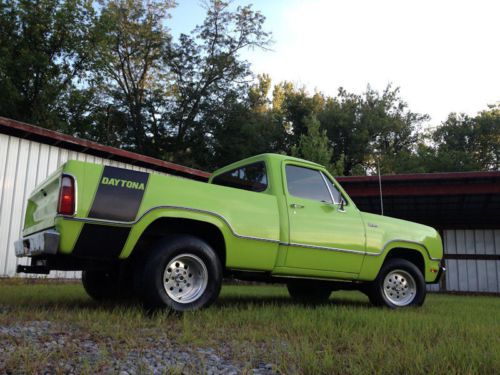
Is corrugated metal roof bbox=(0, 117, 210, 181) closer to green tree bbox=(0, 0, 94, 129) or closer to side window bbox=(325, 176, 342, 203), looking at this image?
side window bbox=(325, 176, 342, 203)

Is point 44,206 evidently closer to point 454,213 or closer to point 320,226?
point 320,226

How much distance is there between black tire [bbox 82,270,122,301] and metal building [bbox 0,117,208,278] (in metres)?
4.24

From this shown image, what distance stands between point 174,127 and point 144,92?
12.2 feet

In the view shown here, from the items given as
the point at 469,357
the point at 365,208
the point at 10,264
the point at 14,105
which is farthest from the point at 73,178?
the point at 14,105

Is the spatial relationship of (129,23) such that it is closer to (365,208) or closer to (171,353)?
(365,208)

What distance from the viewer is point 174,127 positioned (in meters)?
34.5

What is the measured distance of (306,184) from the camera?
604 cm

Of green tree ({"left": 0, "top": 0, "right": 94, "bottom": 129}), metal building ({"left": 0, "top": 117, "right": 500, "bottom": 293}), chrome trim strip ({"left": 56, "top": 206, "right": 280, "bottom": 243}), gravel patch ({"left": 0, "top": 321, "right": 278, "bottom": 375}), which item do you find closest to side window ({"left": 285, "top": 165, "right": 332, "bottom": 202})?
chrome trim strip ({"left": 56, "top": 206, "right": 280, "bottom": 243})

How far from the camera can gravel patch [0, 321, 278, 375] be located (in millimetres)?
2711

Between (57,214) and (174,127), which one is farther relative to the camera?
(174,127)

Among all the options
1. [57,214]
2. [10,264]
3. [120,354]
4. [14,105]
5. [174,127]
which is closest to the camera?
[120,354]

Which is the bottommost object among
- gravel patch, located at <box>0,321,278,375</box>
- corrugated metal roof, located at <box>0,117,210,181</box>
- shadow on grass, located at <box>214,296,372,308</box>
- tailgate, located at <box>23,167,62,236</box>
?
shadow on grass, located at <box>214,296,372,308</box>

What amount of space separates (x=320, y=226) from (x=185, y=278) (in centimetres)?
193

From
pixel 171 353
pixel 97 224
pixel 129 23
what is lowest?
pixel 171 353
